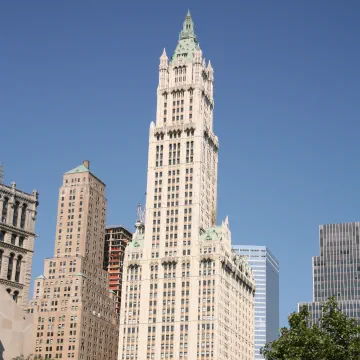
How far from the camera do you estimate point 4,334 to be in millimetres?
161375

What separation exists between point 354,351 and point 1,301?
2583 inches

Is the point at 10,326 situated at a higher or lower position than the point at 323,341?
higher

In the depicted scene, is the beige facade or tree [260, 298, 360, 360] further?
the beige facade

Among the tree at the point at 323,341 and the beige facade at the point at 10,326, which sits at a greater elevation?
the beige facade at the point at 10,326

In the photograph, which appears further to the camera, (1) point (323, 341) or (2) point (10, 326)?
(2) point (10, 326)

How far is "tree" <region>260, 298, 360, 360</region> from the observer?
5256 inches

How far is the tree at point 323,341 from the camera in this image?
438ft

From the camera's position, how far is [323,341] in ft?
438

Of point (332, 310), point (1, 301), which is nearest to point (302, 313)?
point (332, 310)

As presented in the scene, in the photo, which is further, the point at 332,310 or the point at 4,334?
the point at 4,334

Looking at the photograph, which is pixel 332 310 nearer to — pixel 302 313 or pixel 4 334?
pixel 302 313

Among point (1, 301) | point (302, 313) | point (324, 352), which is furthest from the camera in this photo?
point (1, 301)

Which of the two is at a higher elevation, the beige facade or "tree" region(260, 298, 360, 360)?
the beige facade

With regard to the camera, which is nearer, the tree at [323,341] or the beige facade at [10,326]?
the tree at [323,341]
